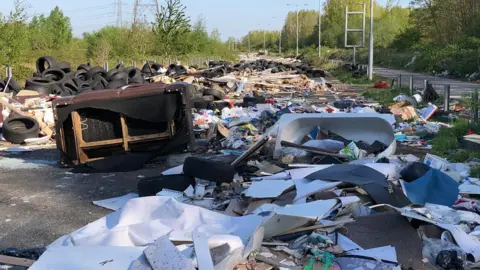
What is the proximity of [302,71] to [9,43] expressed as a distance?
18.4 m

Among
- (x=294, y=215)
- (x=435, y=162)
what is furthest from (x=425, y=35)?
(x=294, y=215)

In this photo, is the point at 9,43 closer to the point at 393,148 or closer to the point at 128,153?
the point at 128,153

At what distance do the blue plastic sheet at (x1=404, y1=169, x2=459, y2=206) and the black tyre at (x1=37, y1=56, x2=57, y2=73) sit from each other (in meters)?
17.7

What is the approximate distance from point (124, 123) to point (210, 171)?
2686mm

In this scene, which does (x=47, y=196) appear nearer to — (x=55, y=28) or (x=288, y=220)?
(x=288, y=220)

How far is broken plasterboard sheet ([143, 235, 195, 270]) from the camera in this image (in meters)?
3.81

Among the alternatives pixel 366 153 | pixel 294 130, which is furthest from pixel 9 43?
pixel 366 153

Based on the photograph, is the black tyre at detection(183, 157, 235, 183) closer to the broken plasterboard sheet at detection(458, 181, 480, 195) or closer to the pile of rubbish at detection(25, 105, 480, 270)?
the pile of rubbish at detection(25, 105, 480, 270)

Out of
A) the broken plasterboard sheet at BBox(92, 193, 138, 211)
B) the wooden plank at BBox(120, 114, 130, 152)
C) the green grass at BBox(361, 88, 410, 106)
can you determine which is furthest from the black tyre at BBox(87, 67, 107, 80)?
the broken plasterboard sheet at BBox(92, 193, 138, 211)

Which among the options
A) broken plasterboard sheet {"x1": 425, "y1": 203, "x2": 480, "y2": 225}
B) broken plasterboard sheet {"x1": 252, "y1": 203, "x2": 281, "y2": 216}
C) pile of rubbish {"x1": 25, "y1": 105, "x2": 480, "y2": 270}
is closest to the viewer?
pile of rubbish {"x1": 25, "y1": 105, "x2": 480, "y2": 270}

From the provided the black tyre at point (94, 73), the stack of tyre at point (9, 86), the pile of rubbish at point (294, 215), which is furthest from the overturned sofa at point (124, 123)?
the black tyre at point (94, 73)

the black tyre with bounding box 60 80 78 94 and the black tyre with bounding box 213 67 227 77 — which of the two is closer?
the black tyre with bounding box 60 80 78 94

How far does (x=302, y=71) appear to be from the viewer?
34531mm

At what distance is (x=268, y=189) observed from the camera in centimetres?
584
